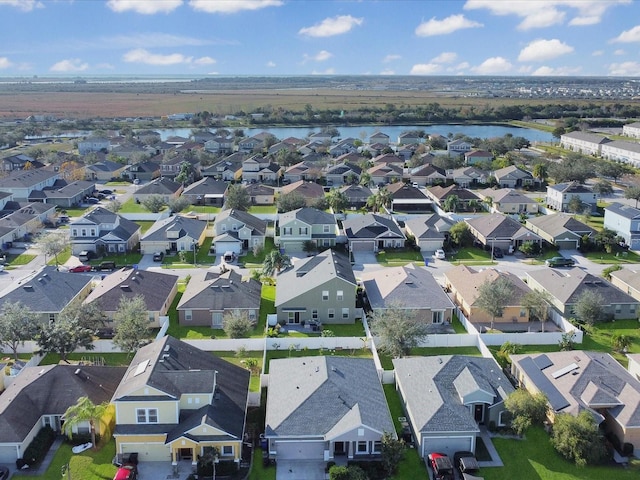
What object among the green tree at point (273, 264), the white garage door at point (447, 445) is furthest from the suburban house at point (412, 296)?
the white garage door at point (447, 445)

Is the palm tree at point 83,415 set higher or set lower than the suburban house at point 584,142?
lower

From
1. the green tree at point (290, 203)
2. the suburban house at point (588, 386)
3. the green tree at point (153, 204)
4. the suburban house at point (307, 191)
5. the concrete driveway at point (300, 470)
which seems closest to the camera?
the concrete driveway at point (300, 470)

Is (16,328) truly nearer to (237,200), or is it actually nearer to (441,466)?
(441,466)

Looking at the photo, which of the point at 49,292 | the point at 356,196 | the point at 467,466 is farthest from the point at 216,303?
the point at 356,196

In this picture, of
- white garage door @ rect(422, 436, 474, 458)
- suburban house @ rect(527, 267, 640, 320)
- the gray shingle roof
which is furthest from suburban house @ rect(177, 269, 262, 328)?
suburban house @ rect(527, 267, 640, 320)

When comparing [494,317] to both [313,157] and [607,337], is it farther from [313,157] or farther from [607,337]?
[313,157]

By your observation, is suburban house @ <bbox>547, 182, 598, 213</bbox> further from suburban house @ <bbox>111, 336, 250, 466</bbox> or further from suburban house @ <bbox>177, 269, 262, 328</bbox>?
suburban house @ <bbox>111, 336, 250, 466</bbox>

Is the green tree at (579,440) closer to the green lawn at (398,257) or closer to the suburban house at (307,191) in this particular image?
the green lawn at (398,257)
